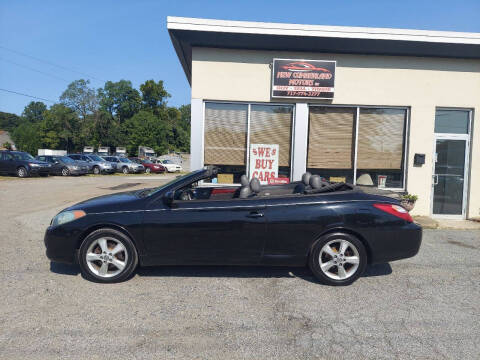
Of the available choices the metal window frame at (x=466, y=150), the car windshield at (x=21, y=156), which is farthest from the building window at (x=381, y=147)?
the car windshield at (x=21, y=156)

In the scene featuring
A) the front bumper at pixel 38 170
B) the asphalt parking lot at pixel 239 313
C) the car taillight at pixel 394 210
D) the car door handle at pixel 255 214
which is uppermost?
the car taillight at pixel 394 210

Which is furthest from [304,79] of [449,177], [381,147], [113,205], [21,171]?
[21,171]

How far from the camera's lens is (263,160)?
8.20m

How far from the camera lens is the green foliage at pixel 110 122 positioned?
61844mm

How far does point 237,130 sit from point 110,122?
208ft

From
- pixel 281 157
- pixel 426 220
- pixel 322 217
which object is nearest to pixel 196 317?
pixel 322 217

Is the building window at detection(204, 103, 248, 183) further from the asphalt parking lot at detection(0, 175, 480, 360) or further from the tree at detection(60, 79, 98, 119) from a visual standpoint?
the tree at detection(60, 79, 98, 119)

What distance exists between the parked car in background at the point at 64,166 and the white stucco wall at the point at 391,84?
Answer: 60.8 ft

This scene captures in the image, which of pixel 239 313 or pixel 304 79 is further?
pixel 304 79

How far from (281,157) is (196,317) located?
5.55m

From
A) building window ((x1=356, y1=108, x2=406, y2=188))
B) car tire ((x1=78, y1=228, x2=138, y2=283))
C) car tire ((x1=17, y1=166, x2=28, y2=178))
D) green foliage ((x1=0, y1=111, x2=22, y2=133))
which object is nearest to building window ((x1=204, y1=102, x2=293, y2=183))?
building window ((x1=356, y1=108, x2=406, y2=188))

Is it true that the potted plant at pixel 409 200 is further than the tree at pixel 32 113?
No

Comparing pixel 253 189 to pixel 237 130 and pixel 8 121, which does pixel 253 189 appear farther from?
pixel 8 121

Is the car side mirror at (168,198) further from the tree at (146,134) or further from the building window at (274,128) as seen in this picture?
the tree at (146,134)
